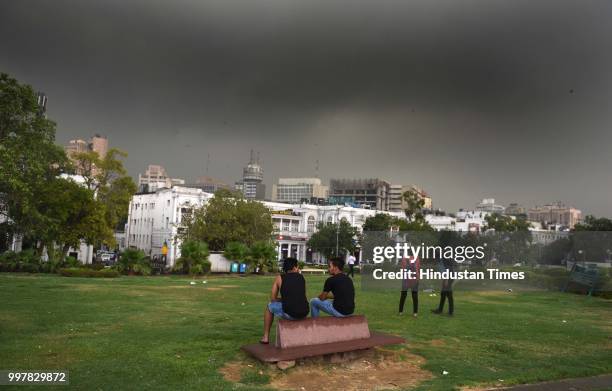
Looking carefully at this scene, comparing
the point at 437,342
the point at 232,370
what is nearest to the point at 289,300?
the point at 232,370

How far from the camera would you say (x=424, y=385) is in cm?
741

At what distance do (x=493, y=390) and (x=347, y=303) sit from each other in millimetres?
2889

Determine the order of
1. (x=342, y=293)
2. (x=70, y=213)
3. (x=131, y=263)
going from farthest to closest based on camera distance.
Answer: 1. (x=70, y=213)
2. (x=131, y=263)
3. (x=342, y=293)

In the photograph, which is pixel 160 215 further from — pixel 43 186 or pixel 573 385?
pixel 573 385

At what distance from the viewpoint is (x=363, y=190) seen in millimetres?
185250

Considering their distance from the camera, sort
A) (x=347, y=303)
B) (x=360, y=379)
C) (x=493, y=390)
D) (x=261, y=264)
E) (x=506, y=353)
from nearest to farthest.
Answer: (x=493, y=390) → (x=360, y=379) → (x=347, y=303) → (x=506, y=353) → (x=261, y=264)

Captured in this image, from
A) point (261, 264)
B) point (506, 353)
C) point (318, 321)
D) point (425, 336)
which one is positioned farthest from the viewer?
point (261, 264)

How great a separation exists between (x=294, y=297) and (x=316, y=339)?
0.82 metres

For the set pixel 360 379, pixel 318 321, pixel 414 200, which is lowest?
pixel 360 379

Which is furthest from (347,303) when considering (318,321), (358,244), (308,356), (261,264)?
(358,244)

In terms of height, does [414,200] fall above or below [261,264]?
above

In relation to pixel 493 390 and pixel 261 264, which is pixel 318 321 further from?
pixel 261 264

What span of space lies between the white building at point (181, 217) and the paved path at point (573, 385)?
52.3m

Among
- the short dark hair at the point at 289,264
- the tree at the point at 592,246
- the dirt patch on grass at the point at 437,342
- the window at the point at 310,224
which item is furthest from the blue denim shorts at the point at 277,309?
the window at the point at 310,224
